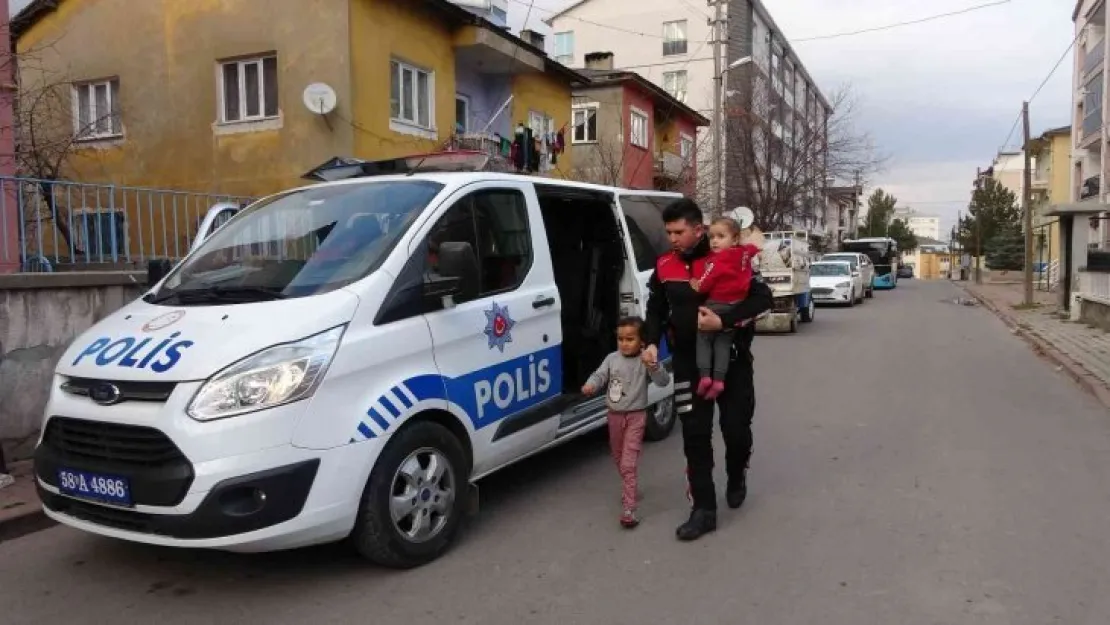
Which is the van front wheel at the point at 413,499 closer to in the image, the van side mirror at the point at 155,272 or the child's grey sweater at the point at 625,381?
the child's grey sweater at the point at 625,381

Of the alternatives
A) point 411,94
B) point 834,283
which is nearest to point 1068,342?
point 834,283

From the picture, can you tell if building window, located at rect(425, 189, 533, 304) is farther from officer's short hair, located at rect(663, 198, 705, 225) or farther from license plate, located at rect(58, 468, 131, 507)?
license plate, located at rect(58, 468, 131, 507)

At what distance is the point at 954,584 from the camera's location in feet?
13.1

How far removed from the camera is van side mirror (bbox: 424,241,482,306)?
4262mm

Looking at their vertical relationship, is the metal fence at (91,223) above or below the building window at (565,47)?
below

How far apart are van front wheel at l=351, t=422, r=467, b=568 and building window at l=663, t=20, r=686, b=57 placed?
4715 centimetres

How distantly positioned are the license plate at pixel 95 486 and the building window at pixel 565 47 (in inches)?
1936

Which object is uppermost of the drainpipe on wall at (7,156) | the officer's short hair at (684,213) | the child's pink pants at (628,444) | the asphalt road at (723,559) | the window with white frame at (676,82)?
the window with white frame at (676,82)

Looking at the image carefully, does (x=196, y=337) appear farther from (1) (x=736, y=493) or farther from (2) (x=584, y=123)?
(2) (x=584, y=123)

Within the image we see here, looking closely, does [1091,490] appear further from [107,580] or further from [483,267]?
[107,580]

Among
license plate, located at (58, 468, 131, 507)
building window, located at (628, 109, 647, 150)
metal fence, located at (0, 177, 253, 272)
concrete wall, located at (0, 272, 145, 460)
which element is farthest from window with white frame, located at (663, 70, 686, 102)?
license plate, located at (58, 468, 131, 507)

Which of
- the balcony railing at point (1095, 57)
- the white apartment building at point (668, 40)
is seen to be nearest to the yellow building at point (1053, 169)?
the balcony railing at point (1095, 57)

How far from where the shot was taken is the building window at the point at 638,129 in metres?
29.2

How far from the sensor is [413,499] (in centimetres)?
418
